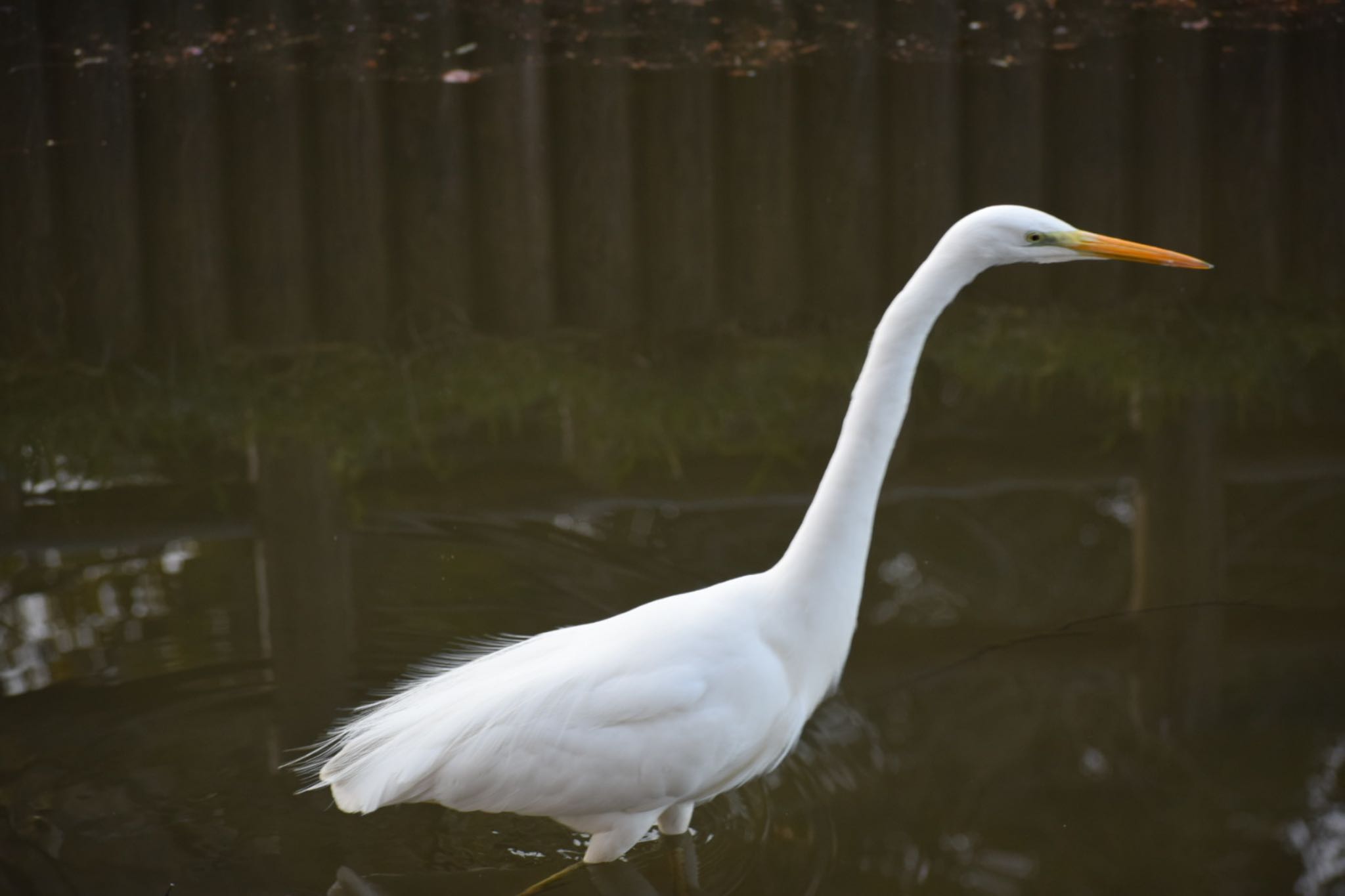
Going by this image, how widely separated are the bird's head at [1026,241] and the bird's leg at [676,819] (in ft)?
3.38

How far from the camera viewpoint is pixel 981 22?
536cm

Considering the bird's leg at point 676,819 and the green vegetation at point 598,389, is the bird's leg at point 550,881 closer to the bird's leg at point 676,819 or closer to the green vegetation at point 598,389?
the bird's leg at point 676,819

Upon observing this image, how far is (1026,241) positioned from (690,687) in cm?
87

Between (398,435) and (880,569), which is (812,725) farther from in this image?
(398,435)

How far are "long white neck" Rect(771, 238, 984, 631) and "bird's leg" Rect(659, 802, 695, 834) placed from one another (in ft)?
1.18

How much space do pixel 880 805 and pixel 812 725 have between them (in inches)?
11.6

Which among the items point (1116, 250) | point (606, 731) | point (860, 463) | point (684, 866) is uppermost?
point (1116, 250)

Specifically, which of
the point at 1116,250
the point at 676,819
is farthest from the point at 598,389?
the point at 1116,250

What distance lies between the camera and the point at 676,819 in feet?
7.70

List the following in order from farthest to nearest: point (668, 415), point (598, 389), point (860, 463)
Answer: point (598, 389) → point (668, 415) → point (860, 463)

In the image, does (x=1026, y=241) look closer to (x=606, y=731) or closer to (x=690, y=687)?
(x=690, y=687)

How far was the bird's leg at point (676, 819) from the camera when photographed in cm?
233

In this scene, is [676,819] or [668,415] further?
[668,415]

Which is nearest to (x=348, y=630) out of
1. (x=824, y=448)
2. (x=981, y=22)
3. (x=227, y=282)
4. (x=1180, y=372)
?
(x=824, y=448)
